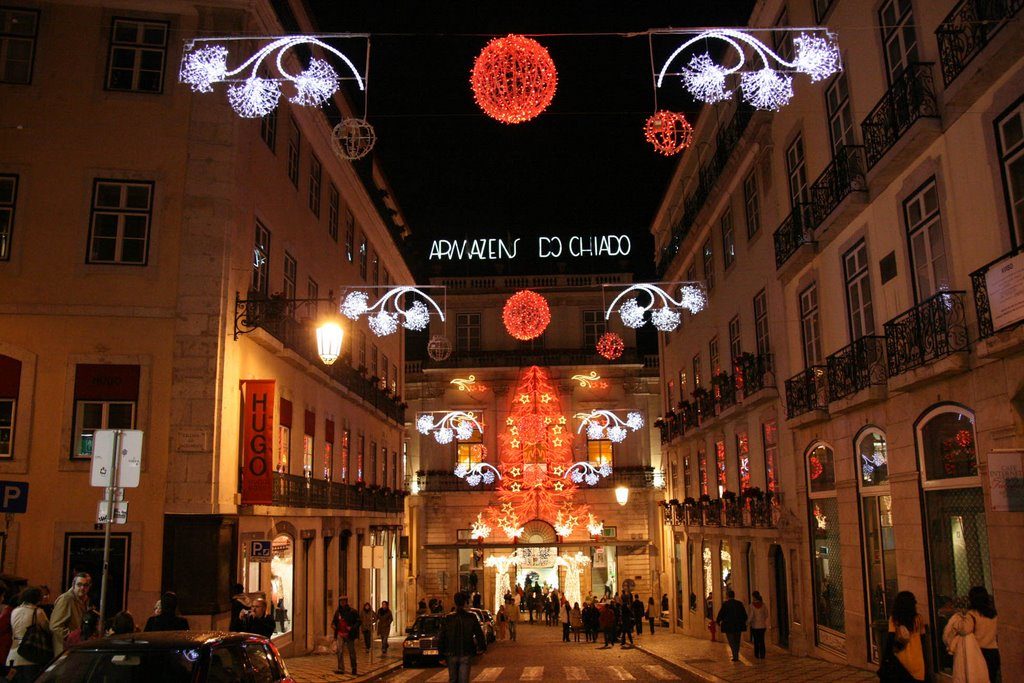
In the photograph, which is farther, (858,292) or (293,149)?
(293,149)

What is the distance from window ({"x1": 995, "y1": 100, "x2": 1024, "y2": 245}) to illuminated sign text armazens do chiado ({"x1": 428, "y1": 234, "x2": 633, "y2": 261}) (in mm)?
33684

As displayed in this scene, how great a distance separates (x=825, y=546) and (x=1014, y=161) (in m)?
10.3

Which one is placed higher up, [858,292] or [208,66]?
[208,66]

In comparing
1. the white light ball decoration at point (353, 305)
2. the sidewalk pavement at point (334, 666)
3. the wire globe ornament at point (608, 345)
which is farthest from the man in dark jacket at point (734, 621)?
the wire globe ornament at point (608, 345)

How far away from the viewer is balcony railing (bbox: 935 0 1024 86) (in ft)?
36.9

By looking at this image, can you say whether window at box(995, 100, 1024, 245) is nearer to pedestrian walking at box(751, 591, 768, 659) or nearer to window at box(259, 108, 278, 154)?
pedestrian walking at box(751, 591, 768, 659)

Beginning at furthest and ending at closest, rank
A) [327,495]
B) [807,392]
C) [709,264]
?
[709,264], [327,495], [807,392]

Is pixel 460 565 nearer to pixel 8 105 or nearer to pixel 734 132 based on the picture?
pixel 734 132

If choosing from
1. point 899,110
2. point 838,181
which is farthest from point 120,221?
point 899,110

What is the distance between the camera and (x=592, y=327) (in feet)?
162

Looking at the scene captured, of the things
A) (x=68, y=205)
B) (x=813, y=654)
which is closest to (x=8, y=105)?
(x=68, y=205)

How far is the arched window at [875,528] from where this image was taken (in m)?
16.0

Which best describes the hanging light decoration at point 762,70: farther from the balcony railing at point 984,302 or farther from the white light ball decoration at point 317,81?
the white light ball decoration at point 317,81

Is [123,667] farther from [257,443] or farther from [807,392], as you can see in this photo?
[807,392]
